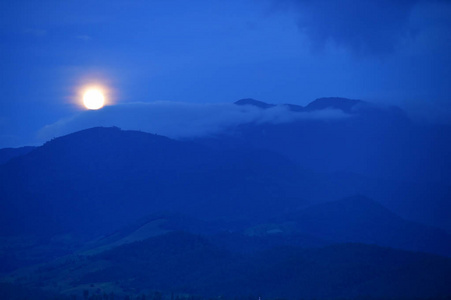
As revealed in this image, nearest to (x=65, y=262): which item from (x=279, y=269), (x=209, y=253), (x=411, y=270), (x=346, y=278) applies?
(x=209, y=253)

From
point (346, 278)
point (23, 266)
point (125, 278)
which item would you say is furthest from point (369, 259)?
point (23, 266)

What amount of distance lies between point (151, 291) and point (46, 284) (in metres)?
29.5

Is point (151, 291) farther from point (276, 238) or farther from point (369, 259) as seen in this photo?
point (276, 238)

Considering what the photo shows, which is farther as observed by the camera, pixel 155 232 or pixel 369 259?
pixel 155 232

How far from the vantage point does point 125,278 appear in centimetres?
14238

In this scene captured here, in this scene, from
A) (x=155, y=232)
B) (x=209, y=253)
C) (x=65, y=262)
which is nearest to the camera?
(x=209, y=253)

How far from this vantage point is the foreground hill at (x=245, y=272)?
10931 cm

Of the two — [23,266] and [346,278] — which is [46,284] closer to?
[23,266]

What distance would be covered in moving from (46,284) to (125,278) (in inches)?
740

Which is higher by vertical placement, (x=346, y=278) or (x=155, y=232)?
(x=155, y=232)

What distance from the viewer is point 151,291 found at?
12912 cm

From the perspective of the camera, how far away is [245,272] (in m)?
135

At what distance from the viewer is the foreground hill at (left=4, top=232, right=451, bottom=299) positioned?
10931cm

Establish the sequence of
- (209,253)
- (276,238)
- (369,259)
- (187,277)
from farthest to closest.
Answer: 1. (276,238)
2. (209,253)
3. (187,277)
4. (369,259)
